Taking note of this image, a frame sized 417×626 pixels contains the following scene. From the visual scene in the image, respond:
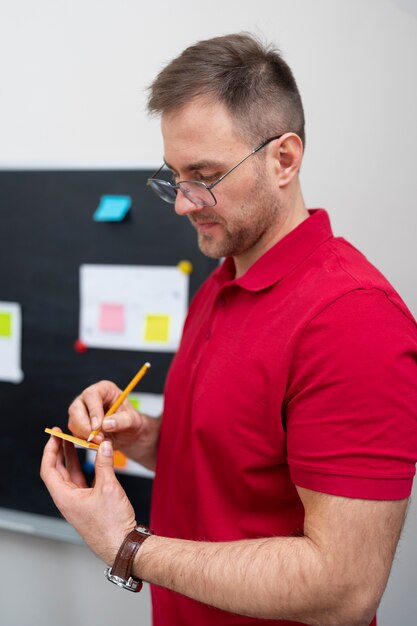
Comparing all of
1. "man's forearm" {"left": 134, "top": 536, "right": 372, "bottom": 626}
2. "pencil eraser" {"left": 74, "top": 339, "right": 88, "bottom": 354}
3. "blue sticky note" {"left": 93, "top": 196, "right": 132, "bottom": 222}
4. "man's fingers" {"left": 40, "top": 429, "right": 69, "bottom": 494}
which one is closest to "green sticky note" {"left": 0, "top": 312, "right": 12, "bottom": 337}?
"pencil eraser" {"left": 74, "top": 339, "right": 88, "bottom": 354}

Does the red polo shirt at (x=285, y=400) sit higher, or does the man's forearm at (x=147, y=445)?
the red polo shirt at (x=285, y=400)

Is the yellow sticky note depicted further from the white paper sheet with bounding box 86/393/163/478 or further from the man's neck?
the white paper sheet with bounding box 86/393/163/478

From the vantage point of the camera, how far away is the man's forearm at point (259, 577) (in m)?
0.76

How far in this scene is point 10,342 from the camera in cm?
171

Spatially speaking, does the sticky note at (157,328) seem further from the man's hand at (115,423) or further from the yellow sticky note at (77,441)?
the yellow sticky note at (77,441)

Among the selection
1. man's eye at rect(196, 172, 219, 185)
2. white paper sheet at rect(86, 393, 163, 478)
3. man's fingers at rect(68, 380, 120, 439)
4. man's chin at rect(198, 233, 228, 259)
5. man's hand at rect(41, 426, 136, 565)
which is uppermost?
man's eye at rect(196, 172, 219, 185)

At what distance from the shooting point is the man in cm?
76

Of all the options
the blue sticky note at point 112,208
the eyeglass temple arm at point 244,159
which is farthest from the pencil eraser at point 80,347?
the eyeglass temple arm at point 244,159

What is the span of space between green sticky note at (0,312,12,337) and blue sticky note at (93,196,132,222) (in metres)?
0.41

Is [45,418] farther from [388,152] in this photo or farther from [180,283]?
Result: [388,152]

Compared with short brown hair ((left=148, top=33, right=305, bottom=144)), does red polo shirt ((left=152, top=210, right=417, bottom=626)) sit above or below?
below

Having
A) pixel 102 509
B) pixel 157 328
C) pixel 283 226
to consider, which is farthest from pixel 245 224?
pixel 157 328

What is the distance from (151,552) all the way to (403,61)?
3.62 ft

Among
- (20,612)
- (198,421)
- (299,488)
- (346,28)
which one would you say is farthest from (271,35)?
(20,612)
